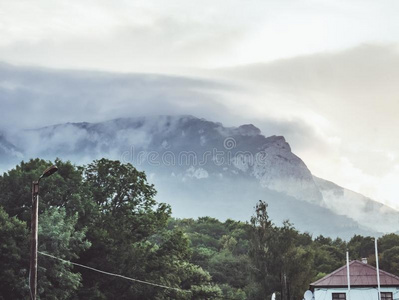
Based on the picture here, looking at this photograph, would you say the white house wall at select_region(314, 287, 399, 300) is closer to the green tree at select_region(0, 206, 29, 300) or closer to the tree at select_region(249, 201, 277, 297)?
the tree at select_region(249, 201, 277, 297)

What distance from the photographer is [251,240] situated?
237 ft

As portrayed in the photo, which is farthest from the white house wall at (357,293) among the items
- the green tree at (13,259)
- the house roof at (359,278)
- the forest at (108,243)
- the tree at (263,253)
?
the green tree at (13,259)

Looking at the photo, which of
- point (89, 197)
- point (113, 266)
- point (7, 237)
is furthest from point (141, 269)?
point (7, 237)

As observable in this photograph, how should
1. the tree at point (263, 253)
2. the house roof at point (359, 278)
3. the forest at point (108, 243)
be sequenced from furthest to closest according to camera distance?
the tree at point (263, 253)
the house roof at point (359, 278)
the forest at point (108, 243)

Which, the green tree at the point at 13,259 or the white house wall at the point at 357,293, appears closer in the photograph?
the green tree at the point at 13,259

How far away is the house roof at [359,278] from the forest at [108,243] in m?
4.89

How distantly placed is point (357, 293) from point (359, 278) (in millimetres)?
1442

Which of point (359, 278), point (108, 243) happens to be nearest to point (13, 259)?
point (108, 243)

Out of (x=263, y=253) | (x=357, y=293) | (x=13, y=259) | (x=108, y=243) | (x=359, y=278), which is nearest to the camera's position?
(x=13, y=259)

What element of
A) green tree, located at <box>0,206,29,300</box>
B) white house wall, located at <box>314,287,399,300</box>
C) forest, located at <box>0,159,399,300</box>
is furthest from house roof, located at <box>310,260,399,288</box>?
green tree, located at <box>0,206,29,300</box>

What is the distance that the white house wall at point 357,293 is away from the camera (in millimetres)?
62731

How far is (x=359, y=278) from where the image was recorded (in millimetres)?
64188

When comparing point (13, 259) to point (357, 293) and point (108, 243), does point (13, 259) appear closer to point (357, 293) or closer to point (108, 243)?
point (108, 243)

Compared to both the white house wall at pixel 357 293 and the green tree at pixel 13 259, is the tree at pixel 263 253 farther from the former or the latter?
the green tree at pixel 13 259
